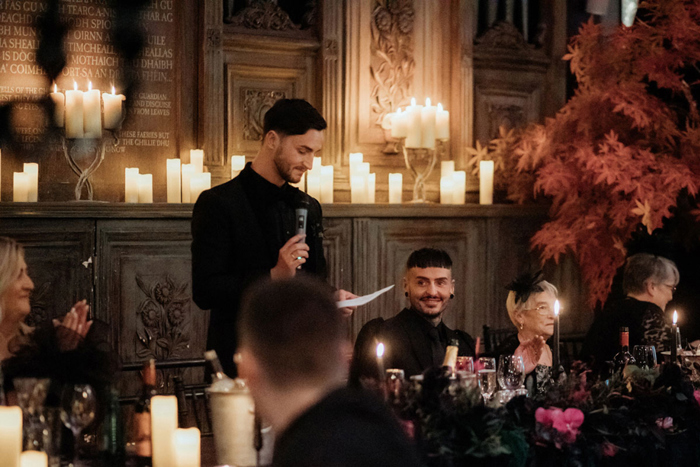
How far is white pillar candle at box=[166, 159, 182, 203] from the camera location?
4.71 metres

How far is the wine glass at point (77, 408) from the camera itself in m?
2.11

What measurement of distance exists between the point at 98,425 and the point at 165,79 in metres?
3.10

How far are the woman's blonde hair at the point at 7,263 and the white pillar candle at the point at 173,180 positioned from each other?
1.81m

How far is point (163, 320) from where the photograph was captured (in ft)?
14.9

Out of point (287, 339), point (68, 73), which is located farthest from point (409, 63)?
point (287, 339)

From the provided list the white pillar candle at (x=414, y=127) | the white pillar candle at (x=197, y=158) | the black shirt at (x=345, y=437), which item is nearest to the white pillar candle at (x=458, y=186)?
the white pillar candle at (x=414, y=127)

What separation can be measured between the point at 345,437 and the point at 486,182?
423cm

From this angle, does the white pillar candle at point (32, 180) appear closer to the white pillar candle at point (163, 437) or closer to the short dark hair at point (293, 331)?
the white pillar candle at point (163, 437)

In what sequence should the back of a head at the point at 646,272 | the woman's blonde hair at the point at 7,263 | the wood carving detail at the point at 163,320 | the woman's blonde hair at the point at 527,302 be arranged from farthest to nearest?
the wood carving detail at the point at 163,320 → the back of a head at the point at 646,272 → the woman's blonde hair at the point at 527,302 → the woman's blonde hair at the point at 7,263

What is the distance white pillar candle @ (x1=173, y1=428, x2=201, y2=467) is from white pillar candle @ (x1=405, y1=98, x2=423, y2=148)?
3.25 m

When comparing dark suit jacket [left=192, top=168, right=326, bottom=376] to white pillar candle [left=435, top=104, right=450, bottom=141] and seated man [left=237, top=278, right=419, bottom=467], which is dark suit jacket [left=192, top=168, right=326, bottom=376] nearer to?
seated man [left=237, top=278, right=419, bottom=467]

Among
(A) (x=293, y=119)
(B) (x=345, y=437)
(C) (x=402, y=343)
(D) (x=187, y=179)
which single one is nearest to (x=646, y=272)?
(C) (x=402, y=343)

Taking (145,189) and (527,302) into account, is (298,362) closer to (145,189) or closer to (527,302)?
(527,302)

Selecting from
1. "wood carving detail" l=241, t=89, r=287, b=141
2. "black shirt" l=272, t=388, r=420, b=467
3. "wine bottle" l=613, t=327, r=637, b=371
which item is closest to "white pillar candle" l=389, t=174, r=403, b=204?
"wood carving detail" l=241, t=89, r=287, b=141
